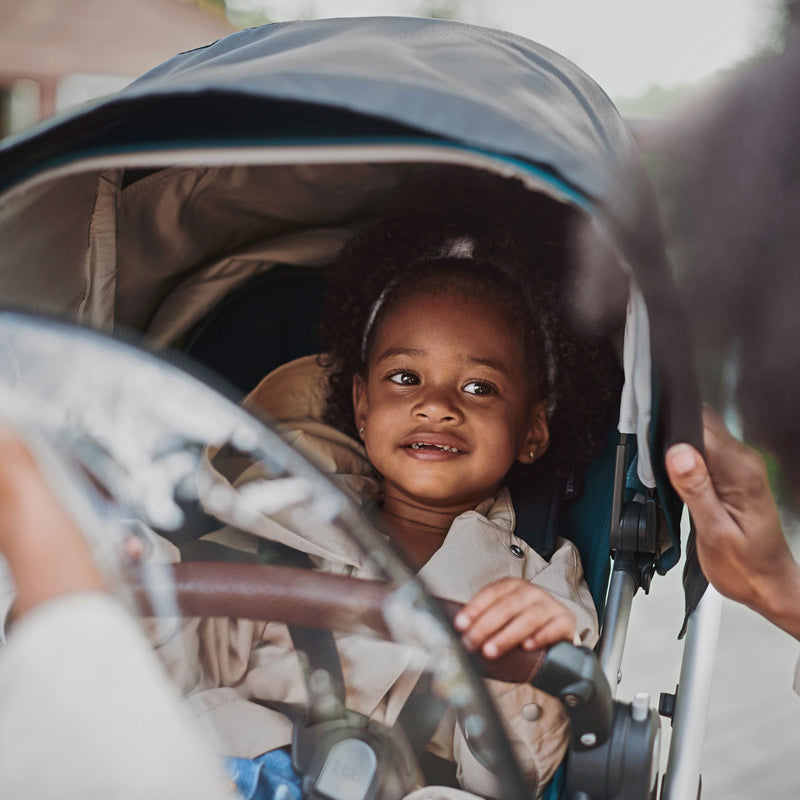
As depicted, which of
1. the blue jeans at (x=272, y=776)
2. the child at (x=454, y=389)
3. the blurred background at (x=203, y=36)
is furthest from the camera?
the blurred background at (x=203, y=36)

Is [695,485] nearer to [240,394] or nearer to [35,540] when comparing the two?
[240,394]

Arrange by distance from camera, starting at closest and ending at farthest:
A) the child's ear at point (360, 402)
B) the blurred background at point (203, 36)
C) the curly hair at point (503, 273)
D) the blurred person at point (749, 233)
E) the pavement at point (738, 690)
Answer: the curly hair at point (503, 273), the child's ear at point (360, 402), the blurred person at point (749, 233), the pavement at point (738, 690), the blurred background at point (203, 36)

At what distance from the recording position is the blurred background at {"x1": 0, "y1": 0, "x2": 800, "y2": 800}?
2295mm

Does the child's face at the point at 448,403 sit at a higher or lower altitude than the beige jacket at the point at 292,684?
higher

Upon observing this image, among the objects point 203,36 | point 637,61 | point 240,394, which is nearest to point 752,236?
point 240,394

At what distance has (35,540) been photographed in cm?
62

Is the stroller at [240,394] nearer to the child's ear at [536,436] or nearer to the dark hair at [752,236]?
the child's ear at [536,436]

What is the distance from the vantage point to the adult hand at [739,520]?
3.34ft

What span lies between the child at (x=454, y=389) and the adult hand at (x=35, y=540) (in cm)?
70

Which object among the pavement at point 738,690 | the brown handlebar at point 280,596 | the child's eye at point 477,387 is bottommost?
the pavement at point 738,690

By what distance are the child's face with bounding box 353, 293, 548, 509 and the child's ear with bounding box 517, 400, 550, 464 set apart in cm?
3

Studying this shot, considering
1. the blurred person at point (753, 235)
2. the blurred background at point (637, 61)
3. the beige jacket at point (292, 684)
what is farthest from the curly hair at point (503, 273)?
the beige jacket at point (292, 684)

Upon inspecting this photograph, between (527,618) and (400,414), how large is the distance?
2.11 ft

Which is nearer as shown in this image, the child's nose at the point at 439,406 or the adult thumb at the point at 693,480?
the adult thumb at the point at 693,480
